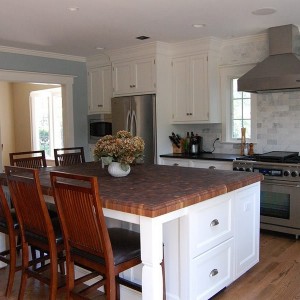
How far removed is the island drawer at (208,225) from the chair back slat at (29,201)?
0.91 metres

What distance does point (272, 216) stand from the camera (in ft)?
13.6

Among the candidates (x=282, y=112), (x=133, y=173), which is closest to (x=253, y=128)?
(x=282, y=112)

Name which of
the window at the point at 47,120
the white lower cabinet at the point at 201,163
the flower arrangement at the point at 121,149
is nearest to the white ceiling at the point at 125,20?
the flower arrangement at the point at 121,149

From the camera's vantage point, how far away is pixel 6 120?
7.95 metres

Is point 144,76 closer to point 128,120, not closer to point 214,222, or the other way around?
point 128,120

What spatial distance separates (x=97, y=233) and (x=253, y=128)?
336 cm

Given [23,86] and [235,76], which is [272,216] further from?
[23,86]

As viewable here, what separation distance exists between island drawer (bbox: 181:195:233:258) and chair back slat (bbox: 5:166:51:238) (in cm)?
91

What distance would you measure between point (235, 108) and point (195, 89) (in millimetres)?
627

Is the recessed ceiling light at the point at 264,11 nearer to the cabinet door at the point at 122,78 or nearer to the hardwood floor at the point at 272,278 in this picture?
the cabinet door at the point at 122,78

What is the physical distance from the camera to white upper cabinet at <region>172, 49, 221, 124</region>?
15.9 feet

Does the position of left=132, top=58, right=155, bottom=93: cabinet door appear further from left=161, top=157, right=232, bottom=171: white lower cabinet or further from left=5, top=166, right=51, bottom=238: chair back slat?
left=5, top=166, right=51, bottom=238: chair back slat

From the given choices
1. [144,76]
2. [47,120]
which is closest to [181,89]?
[144,76]

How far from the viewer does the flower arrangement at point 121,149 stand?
2.68 meters
